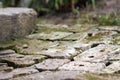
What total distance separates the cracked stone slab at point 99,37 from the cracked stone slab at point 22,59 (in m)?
0.66

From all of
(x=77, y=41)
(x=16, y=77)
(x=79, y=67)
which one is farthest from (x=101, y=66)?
(x=77, y=41)

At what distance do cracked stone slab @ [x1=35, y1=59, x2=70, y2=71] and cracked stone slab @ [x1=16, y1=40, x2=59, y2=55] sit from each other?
1.13 ft

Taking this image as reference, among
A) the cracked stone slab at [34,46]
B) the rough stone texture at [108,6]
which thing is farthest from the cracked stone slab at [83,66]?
the rough stone texture at [108,6]

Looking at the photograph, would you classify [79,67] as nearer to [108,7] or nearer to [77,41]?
[77,41]

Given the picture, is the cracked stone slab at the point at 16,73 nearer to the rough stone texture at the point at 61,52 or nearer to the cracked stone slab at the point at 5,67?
the cracked stone slab at the point at 5,67

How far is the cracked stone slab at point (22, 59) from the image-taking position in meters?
2.93

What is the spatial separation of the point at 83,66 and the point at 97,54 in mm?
357

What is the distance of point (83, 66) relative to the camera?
2.75 metres

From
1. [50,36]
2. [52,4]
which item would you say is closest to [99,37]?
[50,36]

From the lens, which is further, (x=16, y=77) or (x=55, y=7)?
(x=55, y=7)

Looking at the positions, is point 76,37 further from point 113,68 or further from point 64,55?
point 113,68

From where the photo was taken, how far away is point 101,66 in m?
2.71

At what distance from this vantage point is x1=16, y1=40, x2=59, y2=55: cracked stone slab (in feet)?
11.0

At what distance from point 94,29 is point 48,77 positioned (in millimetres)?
1691
